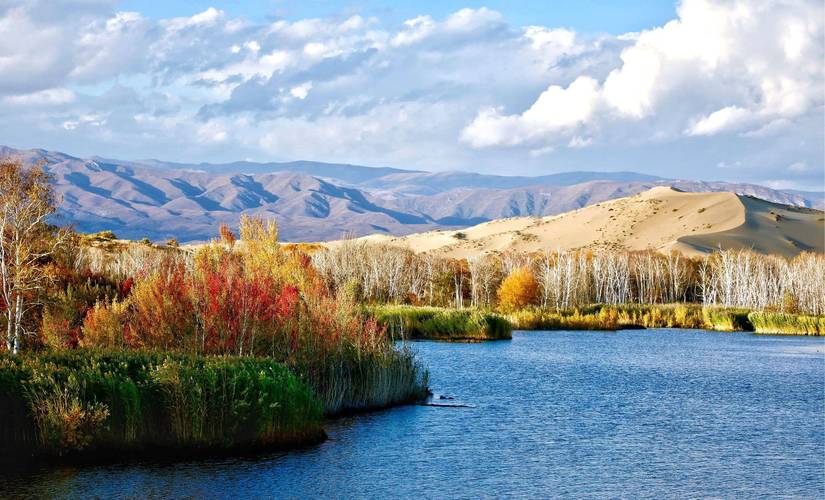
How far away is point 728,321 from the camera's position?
219 ft

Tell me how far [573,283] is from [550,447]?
2372 inches

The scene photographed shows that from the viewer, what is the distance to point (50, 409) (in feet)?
63.9

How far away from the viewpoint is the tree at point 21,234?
24.7 metres

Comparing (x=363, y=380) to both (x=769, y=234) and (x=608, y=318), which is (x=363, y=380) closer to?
(x=608, y=318)

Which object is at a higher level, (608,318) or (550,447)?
(608,318)

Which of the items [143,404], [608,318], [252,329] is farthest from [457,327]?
[143,404]

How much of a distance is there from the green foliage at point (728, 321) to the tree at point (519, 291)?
14913 millimetres

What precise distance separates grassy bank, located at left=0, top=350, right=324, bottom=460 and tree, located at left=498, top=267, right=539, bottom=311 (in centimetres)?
5549

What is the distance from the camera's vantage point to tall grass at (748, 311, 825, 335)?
62.3 m

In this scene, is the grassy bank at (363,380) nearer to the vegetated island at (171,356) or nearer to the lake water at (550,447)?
the vegetated island at (171,356)

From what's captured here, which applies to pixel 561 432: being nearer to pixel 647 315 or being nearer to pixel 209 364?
pixel 209 364

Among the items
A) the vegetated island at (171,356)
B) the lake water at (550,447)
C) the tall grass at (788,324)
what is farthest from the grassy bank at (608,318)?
the vegetated island at (171,356)

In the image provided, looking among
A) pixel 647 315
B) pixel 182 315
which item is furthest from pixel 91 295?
pixel 647 315

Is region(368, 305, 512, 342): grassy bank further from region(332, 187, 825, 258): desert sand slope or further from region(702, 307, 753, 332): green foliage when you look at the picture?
region(332, 187, 825, 258): desert sand slope
